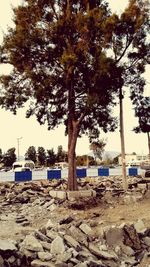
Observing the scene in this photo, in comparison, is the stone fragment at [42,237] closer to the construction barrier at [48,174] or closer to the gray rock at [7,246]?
the gray rock at [7,246]

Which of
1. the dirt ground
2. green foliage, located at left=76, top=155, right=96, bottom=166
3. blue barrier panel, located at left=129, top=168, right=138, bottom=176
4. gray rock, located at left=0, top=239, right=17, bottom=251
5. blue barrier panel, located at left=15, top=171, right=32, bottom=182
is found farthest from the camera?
green foliage, located at left=76, top=155, right=96, bottom=166

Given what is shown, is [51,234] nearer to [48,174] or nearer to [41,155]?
[48,174]

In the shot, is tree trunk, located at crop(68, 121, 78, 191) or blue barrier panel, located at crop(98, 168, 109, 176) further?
blue barrier panel, located at crop(98, 168, 109, 176)

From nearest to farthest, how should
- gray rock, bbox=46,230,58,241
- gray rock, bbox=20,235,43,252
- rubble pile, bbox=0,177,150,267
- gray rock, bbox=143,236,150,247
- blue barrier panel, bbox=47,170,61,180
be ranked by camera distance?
rubble pile, bbox=0,177,150,267 → gray rock, bbox=20,235,43,252 → gray rock, bbox=46,230,58,241 → gray rock, bbox=143,236,150,247 → blue barrier panel, bbox=47,170,61,180

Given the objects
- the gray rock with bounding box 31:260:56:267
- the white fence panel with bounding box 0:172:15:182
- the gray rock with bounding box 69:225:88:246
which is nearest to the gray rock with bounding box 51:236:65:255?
the gray rock with bounding box 31:260:56:267

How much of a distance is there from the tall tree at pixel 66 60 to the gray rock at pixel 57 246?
1223 cm

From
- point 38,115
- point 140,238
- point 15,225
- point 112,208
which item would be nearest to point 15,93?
point 38,115

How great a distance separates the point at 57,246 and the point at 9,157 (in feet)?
341

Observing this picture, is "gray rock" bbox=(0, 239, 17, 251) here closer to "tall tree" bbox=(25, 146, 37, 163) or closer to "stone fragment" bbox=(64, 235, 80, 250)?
"stone fragment" bbox=(64, 235, 80, 250)

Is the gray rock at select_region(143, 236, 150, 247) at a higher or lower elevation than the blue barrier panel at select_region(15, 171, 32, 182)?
lower

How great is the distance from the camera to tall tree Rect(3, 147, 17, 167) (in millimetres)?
112875

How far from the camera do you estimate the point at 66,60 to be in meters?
23.8

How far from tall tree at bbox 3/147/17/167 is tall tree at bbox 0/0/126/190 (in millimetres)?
86982

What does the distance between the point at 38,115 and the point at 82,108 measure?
3.08 m
